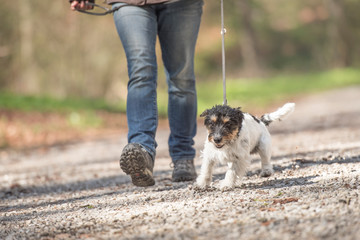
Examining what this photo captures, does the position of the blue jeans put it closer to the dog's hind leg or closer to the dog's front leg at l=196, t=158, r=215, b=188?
the dog's front leg at l=196, t=158, r=215, b=188

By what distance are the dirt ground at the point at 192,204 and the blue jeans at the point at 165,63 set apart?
48 cm

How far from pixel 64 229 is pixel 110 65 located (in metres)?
18.7

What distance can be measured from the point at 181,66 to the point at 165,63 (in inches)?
6.1

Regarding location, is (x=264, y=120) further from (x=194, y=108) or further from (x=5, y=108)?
(x=5, y=108)

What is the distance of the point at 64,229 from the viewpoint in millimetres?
2906

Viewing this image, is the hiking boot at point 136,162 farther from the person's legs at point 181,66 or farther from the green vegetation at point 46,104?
the green vegetation at point 46,104

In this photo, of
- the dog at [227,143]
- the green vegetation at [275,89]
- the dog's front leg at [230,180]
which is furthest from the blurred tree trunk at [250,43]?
the dog's front leg at [230,180]

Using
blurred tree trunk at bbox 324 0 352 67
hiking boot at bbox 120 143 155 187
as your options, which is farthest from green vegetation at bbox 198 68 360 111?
hiking boot at bbox 120 143 155 187

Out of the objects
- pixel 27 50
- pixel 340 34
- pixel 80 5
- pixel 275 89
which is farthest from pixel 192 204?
pixel 340 34

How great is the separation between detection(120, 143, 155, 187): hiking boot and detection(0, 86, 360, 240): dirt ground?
6.0 inches

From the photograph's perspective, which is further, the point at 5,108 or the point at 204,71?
the point at 204,71

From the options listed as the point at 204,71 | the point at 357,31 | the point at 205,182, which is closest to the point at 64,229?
the point at 205,182

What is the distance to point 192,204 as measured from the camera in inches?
127

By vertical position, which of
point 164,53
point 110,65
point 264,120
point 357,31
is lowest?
point 264,120
